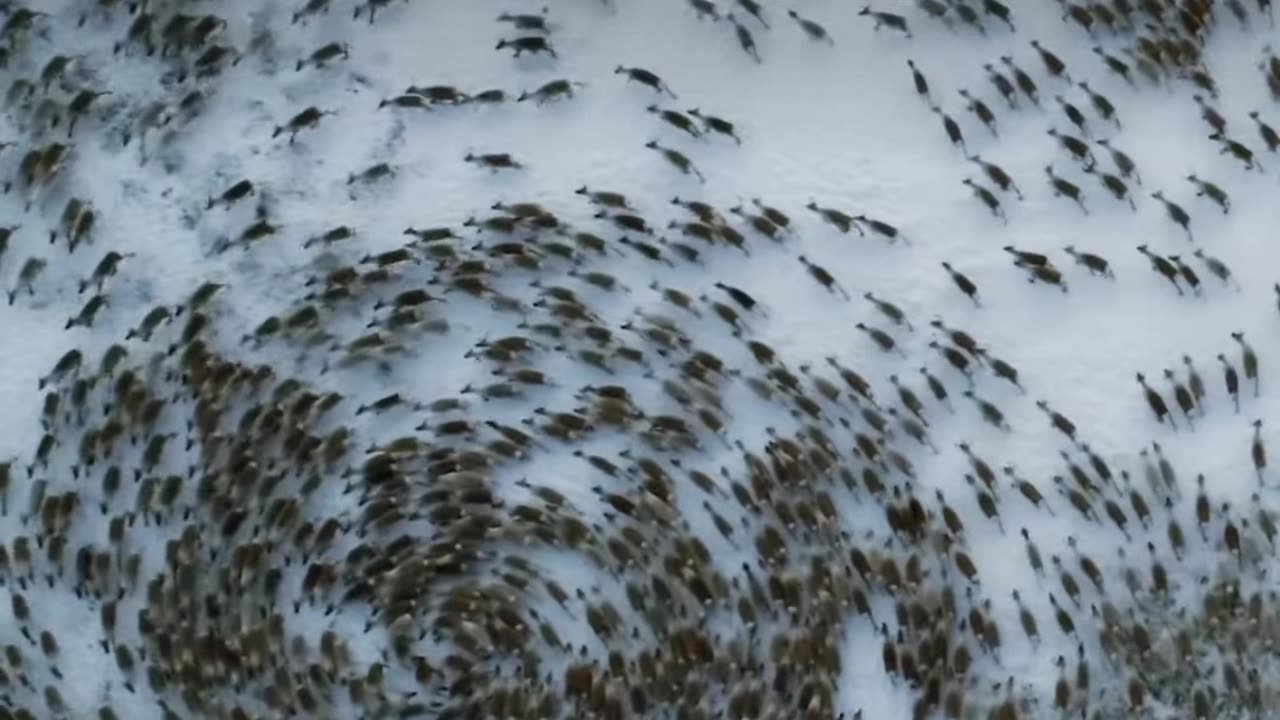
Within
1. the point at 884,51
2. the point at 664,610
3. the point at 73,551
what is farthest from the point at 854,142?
the point at 73,551

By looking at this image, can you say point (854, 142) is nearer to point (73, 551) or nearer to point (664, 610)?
point (664, 610)

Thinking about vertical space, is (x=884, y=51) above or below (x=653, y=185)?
above

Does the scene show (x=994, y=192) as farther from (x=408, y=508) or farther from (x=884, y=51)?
(x=408, y=508)

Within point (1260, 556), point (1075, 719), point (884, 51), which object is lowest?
point (1075, 719)

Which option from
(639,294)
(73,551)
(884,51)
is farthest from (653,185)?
(73,551)

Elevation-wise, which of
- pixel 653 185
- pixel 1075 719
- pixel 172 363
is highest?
pixel 653 185

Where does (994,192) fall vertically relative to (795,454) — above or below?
above
